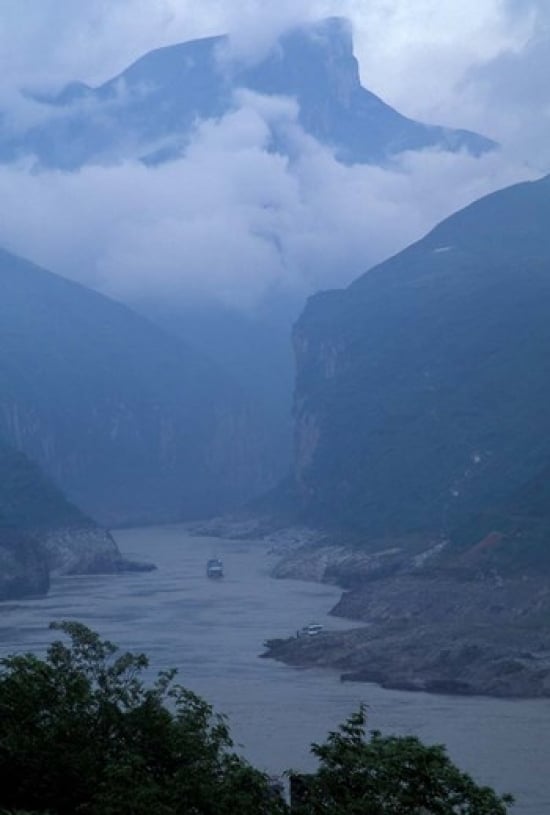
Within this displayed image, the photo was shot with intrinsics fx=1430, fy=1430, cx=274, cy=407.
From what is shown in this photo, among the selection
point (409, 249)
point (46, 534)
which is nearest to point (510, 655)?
point (46, 534)

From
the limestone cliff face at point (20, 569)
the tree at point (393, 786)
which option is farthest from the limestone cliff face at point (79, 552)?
the tree at point (393, 786)

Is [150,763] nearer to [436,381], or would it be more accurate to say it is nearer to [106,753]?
[106,753]

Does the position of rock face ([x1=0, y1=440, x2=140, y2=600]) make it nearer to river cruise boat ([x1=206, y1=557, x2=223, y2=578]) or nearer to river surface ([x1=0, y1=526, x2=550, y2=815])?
river surface ([x1=0, y1=526, x2=550, y2=815])

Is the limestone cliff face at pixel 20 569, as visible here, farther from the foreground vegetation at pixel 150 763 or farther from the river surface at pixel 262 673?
the foreground vegetation at pixel 150 763

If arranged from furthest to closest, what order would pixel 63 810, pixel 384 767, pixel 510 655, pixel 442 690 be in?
pixel 510 655 < pixel 442 690 < pixel 63 810 < pixel 384 767

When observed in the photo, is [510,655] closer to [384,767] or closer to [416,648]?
[416,648]

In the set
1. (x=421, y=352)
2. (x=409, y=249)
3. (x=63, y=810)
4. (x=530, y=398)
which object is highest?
(x=409, y=249)

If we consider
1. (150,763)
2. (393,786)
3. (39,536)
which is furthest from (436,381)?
(393,786)
